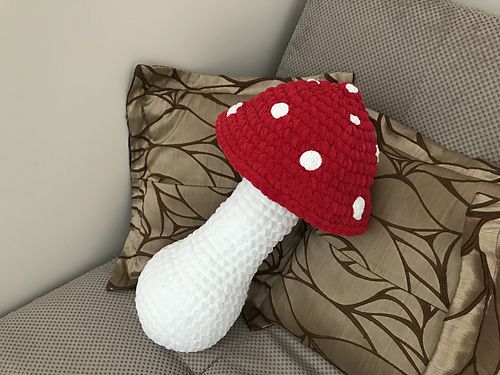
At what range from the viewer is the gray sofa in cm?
94

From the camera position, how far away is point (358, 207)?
822 millimetres

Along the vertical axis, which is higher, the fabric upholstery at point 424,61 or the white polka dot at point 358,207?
the fabric upholstery at point 424,61

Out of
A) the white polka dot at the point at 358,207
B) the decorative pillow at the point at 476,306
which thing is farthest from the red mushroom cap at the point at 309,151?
the decorative pillow at the point at 476,306

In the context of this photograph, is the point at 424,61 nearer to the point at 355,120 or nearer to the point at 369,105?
the point at 369,105

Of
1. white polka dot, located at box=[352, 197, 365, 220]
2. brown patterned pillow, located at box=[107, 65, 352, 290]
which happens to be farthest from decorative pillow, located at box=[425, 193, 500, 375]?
brown patterned pillow, located at box=[107, 65, 352, 290]

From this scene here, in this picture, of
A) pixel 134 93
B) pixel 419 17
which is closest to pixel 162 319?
pixel 134 93

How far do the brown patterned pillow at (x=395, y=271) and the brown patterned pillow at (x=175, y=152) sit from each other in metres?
0.22

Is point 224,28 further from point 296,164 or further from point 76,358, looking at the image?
point 76,358

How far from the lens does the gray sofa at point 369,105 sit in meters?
0.94

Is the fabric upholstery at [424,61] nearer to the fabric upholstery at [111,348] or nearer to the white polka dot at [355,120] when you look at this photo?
the white polka dot at [355,120]

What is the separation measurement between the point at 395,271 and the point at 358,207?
0.47 feet

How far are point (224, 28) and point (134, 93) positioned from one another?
259 millimetres

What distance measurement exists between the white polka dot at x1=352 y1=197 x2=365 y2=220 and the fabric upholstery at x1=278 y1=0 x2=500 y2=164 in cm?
28

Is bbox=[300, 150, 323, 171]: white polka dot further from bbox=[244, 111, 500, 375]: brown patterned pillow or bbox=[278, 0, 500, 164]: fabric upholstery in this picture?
bbox=[278, 0, 500, 164]: fabric upholstery
